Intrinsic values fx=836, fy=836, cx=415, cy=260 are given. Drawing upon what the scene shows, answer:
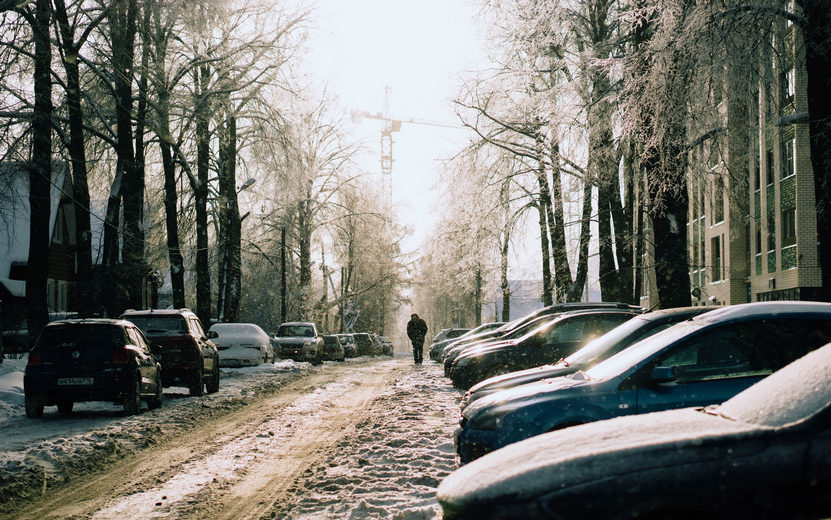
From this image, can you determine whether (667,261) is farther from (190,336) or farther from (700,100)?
(190,336)

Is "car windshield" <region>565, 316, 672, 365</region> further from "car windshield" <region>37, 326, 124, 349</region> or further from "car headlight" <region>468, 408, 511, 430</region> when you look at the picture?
"car windshield" <region>37, 326, 124, 349</region>

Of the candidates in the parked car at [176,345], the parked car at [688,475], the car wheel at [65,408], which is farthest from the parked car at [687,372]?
the parked car at [176,345]

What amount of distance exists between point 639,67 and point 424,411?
661 centimetres

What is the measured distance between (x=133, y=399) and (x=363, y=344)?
42792mm

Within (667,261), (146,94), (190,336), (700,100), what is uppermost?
(146,94)

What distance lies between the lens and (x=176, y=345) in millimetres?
17406

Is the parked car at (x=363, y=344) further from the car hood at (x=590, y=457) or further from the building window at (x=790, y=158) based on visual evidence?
the car hood at (x=590, y=457)

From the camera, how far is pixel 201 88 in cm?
2698

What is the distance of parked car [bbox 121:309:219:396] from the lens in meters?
17.4

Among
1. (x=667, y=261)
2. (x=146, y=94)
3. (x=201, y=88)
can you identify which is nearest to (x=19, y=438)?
(x=667, y=261)

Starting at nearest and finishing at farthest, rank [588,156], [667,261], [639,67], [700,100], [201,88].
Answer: [700,100] < [639,67] < [667,261] < [588,156] < [201,88]

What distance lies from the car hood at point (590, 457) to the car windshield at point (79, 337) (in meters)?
11.2

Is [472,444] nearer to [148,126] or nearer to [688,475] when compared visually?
[688,475]

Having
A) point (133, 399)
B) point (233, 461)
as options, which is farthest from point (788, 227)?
point (233, 461)
